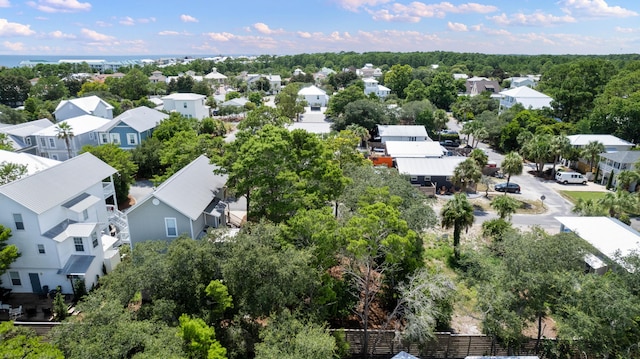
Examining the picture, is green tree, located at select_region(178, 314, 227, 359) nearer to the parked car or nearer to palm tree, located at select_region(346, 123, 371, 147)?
the parked car

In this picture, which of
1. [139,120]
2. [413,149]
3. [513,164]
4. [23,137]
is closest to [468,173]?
[513,164]

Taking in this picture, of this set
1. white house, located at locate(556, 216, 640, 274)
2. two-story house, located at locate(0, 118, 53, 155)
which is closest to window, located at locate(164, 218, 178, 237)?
white house, located at locate(556, 216, 640, 274)

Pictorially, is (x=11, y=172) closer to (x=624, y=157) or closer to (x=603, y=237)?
(x=603, y=237)

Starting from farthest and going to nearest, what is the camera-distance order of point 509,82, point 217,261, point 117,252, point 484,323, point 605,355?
1. point 509,82
2. point 117,252
3. point 217,261
4. point 484,323
5. point 605,355

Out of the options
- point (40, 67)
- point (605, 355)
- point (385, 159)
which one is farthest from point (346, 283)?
point (40, 67)

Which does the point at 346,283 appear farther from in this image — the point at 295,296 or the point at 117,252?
the point at 117,252

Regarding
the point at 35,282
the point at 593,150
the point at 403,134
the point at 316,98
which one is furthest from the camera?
the point at 316,98
